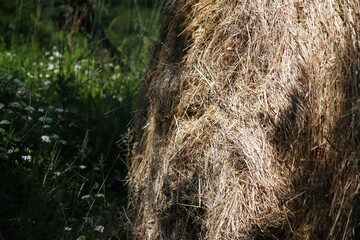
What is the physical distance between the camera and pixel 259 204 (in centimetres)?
185

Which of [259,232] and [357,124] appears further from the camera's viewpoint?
[259,232]

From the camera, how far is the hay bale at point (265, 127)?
1768 mm

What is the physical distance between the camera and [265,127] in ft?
6.24

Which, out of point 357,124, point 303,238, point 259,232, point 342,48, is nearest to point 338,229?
point 303,238

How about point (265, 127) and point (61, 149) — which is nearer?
point (265, 127)

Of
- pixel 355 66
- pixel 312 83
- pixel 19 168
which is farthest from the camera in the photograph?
pixel 19 168

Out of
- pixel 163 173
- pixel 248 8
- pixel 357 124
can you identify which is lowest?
pixel 163 173

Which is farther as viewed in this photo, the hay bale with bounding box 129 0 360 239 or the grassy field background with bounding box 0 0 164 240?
the grassy field background with bounding box 0 0 164 240

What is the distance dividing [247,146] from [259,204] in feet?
0.89

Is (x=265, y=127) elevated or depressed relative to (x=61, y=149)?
elevated

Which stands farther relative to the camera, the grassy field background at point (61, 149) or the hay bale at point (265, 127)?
the grassy field background at point (61, 149)

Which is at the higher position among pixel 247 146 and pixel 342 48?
pixel 342 48

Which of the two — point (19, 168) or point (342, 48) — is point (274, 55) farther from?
point (19, 168)

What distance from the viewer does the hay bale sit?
1768 millimetres
